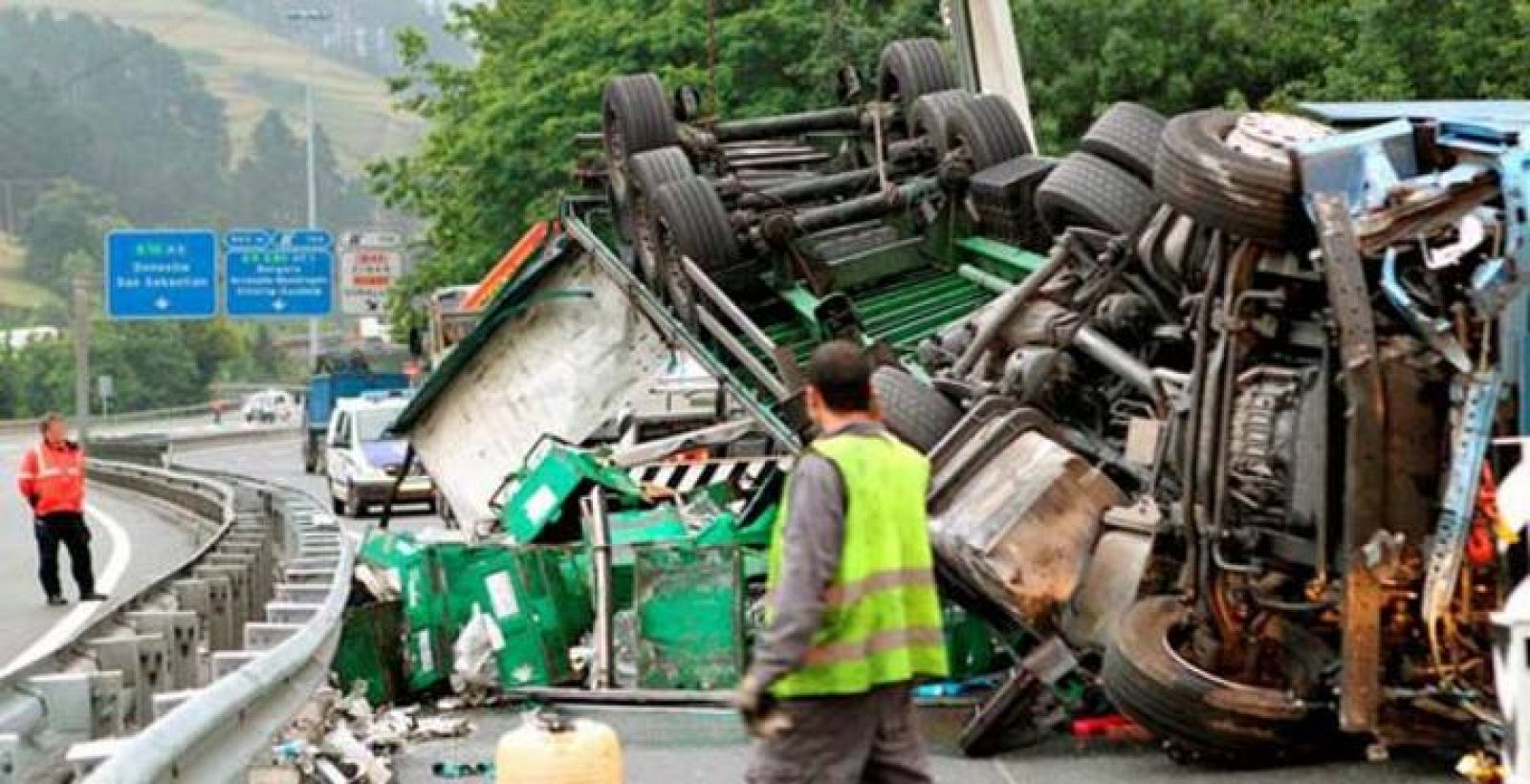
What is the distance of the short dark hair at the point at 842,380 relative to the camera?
6516mm

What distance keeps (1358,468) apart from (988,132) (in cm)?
735

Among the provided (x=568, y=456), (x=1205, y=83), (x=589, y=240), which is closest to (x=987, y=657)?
(x=568, y=456)

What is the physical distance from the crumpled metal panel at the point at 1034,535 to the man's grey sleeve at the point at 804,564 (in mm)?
5498

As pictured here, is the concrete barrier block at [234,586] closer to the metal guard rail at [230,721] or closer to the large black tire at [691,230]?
the large black tire at [691,230]

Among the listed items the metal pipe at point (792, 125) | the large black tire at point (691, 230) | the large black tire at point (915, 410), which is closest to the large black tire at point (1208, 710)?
the large black tire at point (915, 410)

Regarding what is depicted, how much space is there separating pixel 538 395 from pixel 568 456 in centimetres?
340

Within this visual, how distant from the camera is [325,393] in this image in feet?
188

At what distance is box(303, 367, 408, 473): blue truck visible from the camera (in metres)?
56.9

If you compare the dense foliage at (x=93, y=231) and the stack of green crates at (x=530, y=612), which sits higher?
the stack of green crates at (x=530, y=612)

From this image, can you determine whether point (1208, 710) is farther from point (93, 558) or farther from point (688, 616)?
point (93, 558)

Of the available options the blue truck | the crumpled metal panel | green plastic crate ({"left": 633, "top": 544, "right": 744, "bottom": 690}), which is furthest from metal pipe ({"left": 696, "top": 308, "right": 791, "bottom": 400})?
the blue truck

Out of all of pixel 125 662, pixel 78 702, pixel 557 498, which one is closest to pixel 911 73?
pixel 557 498

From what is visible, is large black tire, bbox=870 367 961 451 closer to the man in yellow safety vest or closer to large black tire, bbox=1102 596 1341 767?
large black tire, bbox=1102 596 1341 767

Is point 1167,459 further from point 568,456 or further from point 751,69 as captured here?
point 751,69
